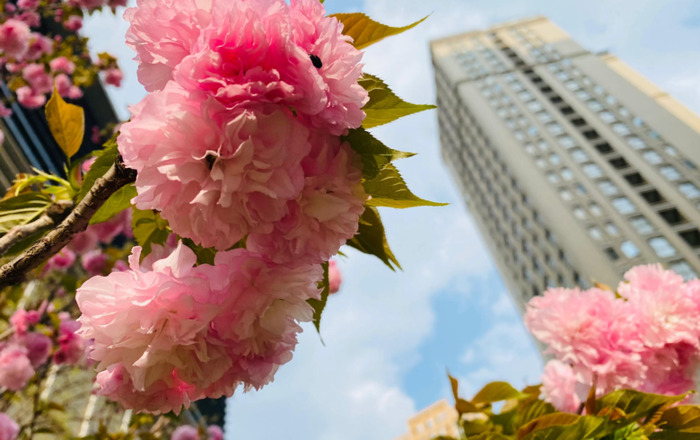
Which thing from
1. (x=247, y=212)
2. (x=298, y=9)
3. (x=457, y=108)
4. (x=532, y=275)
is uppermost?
(x=298, y=9)

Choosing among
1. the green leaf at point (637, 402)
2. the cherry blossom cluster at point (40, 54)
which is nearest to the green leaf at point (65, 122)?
the green leaf at point (637, 402)

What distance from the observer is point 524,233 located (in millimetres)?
29234

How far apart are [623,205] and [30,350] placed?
26623mm

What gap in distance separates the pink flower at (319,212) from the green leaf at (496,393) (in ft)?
3.23

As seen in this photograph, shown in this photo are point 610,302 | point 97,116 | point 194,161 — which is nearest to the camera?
point 194,161

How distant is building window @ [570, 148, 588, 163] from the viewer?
85.5 feet

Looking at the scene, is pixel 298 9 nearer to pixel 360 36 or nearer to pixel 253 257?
pixel 360 36

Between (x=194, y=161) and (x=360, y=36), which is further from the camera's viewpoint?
(x=360, y=36)

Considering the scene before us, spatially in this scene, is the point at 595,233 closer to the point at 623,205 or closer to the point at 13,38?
the point at 623,205

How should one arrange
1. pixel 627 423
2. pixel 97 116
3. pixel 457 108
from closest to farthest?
pixel 627 423, pixel 97 116, pixel 457 108

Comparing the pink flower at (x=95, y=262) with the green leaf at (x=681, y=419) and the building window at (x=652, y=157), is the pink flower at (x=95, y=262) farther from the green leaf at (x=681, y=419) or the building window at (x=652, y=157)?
the building window at (x=652, y=157)

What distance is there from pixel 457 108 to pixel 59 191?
1505 inches

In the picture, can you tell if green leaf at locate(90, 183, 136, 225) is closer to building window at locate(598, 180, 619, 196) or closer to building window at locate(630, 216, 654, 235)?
building window at locate(630, 216, 654, 235)

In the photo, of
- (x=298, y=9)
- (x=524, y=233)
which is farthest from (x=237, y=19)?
(x=524, y=233)
